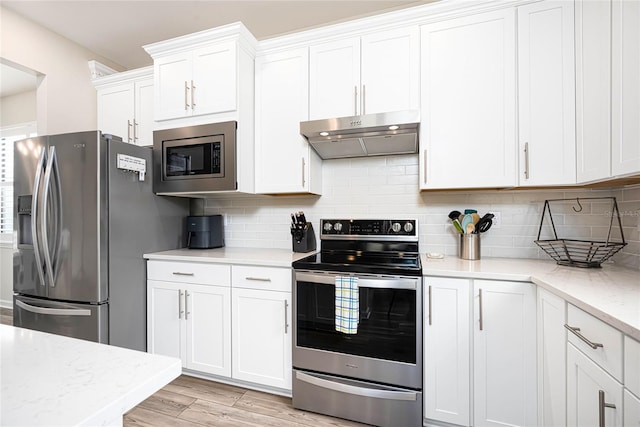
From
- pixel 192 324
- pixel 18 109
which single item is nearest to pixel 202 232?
pixel 192 324

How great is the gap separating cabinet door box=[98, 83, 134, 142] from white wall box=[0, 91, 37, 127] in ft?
6.44

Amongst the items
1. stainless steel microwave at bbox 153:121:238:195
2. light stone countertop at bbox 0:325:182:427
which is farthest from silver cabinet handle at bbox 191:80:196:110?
light stone countertop at bbox 0:325:182:427

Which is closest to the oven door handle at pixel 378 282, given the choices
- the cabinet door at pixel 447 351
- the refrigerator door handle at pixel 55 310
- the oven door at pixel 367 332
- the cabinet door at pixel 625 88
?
the oven door at pixel 367 332

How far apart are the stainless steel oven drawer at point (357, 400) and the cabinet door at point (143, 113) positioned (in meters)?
2.26

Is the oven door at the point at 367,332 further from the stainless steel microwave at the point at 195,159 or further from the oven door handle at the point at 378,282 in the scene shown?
the stainless steel microwave at the point at 195,159

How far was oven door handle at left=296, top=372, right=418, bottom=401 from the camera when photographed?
64.0 inches

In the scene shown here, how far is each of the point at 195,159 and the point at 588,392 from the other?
8.03 feet

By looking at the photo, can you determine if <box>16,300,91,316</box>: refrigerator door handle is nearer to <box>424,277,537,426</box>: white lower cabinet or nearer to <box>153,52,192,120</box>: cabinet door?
<box>153,52,192,120</box>: cabinet door

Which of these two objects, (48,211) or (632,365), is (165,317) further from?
(632,365)

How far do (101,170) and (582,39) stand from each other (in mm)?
2856

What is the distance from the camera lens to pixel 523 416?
1.51 meters

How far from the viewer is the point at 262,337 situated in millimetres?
1968

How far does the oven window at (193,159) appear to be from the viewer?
221cm

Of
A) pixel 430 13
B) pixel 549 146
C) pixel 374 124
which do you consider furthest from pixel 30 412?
pixel 430 13
